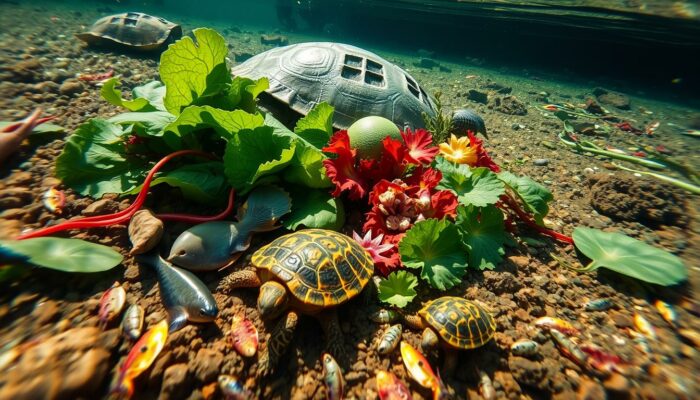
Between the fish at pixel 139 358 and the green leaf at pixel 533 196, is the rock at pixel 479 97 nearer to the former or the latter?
the green leaf at pixel 533 196

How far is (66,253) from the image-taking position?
5.15 feet

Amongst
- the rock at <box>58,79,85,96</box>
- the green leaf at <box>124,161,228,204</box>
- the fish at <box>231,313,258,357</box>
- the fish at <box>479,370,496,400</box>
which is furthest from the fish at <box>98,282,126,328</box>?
the rock at <box>58,79,85,96</box>

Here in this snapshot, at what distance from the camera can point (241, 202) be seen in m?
2.24

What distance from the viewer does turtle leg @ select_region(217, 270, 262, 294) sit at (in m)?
1.68

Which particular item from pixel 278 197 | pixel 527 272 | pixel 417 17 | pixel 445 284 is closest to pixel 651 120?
pixel 527 272

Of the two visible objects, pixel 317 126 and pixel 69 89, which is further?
pixel 69 89

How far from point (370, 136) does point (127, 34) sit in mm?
8866

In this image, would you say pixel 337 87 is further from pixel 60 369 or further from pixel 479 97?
pixel 479 97

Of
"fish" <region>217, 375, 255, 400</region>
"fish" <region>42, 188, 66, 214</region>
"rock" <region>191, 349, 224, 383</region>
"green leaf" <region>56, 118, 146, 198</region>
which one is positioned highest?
"green leaf" <region>56, 118, 146, 198</region>

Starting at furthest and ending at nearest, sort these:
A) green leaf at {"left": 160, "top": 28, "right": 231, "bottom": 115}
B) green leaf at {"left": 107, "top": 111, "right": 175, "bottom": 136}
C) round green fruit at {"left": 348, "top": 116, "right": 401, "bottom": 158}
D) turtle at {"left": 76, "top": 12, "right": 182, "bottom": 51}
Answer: turtle at {"left": 76, "top": 12, "right": 182, "bottom": 51} < round green fruit at {"left": 348, "top": 116, "right": 401, "bottom": 158} < green leaf at {"left": 160, "top": 28, "right": 231, "bottom": 115} < green leaf at {"left": 107, "top": 111, "right": 175, "bottom": 136}

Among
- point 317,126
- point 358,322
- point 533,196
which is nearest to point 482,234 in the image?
point 533,196

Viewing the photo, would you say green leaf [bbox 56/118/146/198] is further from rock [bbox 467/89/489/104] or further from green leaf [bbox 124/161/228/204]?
rock [bbox 467/89/489/104]

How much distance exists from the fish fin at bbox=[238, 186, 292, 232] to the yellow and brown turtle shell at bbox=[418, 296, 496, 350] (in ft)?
3.96

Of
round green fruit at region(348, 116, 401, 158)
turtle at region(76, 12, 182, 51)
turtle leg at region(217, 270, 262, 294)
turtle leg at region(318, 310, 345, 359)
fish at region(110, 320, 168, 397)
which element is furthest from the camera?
turtle at region(76, 12, 182, 51)
